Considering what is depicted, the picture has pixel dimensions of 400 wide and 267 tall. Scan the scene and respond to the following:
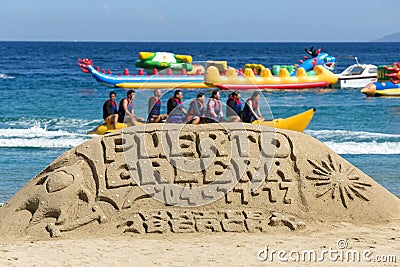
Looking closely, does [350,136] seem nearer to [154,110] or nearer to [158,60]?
[154,110]

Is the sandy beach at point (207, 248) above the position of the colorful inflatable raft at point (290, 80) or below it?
below

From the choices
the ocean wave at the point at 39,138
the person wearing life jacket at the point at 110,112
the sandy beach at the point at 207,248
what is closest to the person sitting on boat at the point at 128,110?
the person wearing life jacket at the point at 110,112

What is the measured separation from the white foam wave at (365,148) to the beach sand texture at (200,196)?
27.7 feet

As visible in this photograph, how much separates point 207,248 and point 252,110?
3.12m

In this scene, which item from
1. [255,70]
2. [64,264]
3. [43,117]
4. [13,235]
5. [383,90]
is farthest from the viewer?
[255,70]

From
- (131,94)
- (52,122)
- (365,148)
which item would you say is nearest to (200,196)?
(131,94)

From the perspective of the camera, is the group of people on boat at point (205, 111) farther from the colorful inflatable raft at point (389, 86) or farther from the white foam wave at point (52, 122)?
the colorful inflatable raft at point (389, 86)

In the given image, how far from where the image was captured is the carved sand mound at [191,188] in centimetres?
691

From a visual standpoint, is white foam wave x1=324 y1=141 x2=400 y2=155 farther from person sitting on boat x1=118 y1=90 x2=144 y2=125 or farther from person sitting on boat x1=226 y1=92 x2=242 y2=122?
person sitting on boat x1=226 y1=92 x2=242 y2=122

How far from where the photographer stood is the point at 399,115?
23734 millimetres

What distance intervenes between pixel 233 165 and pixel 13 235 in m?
2.34

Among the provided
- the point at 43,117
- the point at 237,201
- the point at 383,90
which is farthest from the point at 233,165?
the point at 383,90

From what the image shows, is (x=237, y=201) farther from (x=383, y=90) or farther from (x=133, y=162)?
(x=383, y=90)

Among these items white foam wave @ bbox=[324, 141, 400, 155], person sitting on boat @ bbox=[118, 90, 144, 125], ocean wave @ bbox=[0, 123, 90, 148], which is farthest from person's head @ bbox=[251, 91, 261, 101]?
ocean wave @ bbox=[0, 123, 90, 148]
